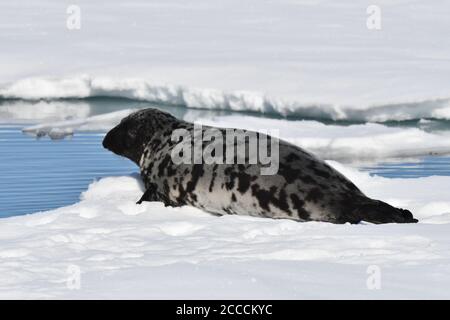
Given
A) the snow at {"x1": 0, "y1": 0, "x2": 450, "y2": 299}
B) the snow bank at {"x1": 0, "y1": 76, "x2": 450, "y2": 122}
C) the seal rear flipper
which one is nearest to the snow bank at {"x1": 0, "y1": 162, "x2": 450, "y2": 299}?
the snow at {"x1": 0, "y1": 0, "x2": 450, "y2": 299}

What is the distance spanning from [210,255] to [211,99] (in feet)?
21.3

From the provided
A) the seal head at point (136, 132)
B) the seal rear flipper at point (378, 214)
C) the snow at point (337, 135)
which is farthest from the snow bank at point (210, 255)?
the snow at point (337, 135)

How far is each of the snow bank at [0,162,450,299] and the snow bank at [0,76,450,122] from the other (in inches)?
162

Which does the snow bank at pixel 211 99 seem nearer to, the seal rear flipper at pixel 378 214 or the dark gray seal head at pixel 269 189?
the dark gray seal head at pixel 269 189

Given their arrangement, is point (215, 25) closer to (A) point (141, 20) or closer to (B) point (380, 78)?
Result: (A) point (141, 20)

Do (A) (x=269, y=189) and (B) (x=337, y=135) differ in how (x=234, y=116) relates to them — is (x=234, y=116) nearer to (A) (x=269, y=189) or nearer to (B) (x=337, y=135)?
(B) (x=337, y=135)

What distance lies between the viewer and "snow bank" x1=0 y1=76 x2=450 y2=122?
A: 9.46m

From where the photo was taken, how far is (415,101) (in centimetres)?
956

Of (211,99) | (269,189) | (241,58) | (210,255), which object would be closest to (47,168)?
(269,189)

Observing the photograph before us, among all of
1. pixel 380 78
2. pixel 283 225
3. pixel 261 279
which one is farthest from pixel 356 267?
pixel 380 78

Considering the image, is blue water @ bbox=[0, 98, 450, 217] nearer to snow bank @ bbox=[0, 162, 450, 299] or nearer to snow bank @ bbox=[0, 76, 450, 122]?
snow bank @ bbox=[0, 162, 450, 299]

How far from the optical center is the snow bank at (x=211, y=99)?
9.46 m

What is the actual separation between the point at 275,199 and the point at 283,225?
525 mm

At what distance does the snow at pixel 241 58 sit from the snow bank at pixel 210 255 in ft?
15.2
